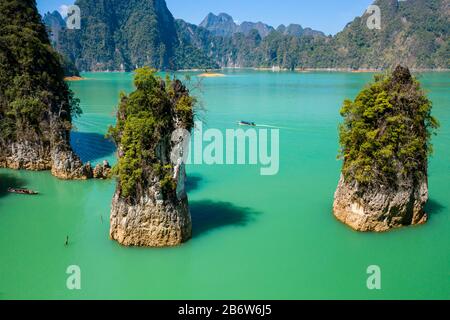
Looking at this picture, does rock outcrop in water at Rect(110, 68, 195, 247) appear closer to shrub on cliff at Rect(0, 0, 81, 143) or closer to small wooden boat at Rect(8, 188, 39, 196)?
small wooden boat at Rect(8, 188, 39, 196)

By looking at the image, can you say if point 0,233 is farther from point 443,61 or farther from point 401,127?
point 443,61

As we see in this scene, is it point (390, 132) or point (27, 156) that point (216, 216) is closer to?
point (390, 132)

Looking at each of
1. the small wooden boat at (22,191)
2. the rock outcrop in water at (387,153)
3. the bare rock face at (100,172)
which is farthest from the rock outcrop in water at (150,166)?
the bare rock face at (100,172)

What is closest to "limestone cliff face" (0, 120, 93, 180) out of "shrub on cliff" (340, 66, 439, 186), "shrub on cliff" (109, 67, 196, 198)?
"shrub on cliff" (109, 67, 196, 198)

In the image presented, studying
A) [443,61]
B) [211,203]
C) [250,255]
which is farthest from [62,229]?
[443,61]

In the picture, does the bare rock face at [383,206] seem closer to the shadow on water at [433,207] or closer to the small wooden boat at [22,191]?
the shadow on water at [433,207]

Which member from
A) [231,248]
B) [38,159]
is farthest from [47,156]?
[231,248]
